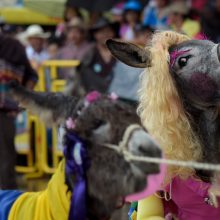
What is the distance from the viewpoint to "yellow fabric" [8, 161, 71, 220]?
1794 millimetres

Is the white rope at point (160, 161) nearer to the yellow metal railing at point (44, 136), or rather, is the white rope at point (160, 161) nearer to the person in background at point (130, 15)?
the yellow metal railing at point (44, 136)

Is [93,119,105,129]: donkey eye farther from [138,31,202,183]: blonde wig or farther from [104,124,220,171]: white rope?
[138,31,202,183]: blonde wig

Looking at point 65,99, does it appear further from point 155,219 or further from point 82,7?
point 82,7

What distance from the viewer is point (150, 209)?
227cm

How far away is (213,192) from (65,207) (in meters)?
0.65

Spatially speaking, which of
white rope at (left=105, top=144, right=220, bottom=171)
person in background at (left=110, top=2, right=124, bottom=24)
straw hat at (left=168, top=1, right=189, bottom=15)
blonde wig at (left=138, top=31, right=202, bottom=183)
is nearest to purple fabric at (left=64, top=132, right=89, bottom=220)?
white rope at (left=105, top=144, right=220, bottom=171)

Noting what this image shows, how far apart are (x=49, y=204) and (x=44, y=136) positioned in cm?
451

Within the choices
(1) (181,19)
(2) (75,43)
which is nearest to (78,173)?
(1) (181,19)

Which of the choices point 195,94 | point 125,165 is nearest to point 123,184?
point 125,165

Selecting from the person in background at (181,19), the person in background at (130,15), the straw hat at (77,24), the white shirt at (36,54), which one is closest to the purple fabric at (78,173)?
the person in background at (181,19)

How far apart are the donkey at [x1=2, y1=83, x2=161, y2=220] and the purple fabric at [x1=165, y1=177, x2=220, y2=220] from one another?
54 cm

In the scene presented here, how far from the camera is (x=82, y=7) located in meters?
7.64

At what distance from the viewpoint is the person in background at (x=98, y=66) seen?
5504mm

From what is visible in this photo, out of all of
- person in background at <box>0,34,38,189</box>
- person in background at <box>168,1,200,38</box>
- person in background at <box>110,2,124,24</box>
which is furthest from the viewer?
person in background at <box>110,2,124,24</box>
